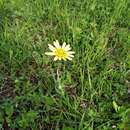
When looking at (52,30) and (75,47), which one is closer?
(75,47)

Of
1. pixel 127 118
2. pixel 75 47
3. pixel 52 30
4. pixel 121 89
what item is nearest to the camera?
pixel 127 118

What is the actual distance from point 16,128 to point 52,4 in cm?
120

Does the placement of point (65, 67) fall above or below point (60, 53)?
below

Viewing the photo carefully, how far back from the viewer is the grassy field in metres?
2.25

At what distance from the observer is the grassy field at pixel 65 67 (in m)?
2.25

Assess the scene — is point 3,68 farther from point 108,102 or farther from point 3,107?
point 108,102

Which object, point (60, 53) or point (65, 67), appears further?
point (65, 67)

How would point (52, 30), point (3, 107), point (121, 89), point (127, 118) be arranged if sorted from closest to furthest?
1. point (127, 118)
2. point (3, 107)
3. point (121, 89)
4. point (52, 30)

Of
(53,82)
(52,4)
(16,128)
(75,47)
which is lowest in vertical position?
(16,128)

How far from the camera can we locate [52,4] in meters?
2.97

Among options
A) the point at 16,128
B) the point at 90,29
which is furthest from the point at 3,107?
the point at 90,29

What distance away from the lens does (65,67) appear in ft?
8.52

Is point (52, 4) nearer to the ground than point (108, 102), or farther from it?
farther from it

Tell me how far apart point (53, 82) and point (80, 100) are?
24 centimetres
